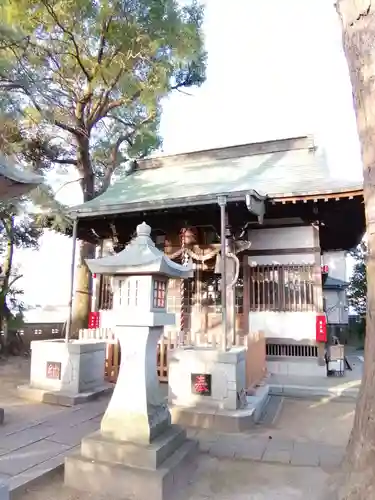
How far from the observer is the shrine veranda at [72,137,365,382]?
857 cm

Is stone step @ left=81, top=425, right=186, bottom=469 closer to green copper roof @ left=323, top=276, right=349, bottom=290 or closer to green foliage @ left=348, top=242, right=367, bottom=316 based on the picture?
green foliage @ left=348, top=242, right=367, bottom=316

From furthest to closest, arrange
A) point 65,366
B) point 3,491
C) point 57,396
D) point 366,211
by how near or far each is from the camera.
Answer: point 65,366, point 57,396, point 366,211, point 3,491

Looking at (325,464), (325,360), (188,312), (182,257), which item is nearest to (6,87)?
(182,257)

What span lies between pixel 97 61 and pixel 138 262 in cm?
1050

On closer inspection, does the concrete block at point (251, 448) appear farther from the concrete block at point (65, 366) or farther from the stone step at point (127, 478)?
the concrete block at point (65, 366)

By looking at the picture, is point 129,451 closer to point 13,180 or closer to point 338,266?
point 13,180

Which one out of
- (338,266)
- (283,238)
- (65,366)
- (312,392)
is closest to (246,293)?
(283,238)

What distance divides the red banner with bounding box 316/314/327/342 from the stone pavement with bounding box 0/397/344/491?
13.7 feet

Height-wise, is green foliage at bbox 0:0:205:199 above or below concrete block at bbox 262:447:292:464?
above

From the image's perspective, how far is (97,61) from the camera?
39.5ft

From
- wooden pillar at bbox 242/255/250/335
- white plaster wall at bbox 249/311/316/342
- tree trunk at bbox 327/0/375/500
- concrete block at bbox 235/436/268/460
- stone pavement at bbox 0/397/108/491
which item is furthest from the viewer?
wooden pillar at bbox 242/255/250/335

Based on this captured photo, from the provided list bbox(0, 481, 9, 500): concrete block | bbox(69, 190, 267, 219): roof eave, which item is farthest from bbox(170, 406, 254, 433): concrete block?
bbox(69, 190, 267, 219): roof eave

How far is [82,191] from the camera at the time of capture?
13078 millimetres

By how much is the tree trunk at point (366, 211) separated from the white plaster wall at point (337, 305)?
18.5 m
